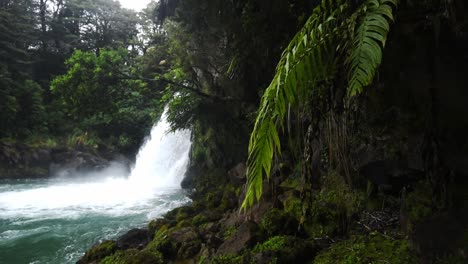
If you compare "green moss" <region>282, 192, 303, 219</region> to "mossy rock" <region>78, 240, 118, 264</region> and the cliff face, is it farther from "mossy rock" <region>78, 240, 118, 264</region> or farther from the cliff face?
"mossy rock" <region>78, 240, 118, 264</region>

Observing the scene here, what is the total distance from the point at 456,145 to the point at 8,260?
22.0 ft

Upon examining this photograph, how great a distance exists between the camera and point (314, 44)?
2.21m

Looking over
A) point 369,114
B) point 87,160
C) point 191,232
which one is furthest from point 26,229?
point 87,160

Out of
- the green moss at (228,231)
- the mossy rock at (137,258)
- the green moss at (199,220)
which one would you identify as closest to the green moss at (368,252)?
the green moss at (228,231)

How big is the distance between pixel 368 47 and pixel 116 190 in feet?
43.0

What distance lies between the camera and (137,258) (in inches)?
174

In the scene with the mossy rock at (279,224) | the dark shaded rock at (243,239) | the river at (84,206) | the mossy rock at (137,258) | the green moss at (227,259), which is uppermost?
the mossy rock at (279,224)

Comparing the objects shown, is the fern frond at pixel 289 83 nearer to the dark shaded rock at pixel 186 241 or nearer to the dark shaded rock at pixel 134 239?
the dark shaded rock at pixel 186 241

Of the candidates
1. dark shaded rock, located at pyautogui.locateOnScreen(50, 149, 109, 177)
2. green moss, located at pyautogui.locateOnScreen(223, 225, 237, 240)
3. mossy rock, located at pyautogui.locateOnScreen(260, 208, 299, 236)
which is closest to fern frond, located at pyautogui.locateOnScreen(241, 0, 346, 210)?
mossy rock, located at pyautogui.locateOnScreen(260, 208, 299, 236)

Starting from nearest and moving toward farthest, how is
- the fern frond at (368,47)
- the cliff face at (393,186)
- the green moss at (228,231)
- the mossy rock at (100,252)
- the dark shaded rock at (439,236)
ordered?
the fern frond at (368,47) < the dark shaded rock at (439,236) < the cliff face at (393,186) < the green moss at (228,231) < the mossy rock at (100,252)

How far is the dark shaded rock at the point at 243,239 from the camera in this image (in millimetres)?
3668

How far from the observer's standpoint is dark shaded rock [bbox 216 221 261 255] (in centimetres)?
367

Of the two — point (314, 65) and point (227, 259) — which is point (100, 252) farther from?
point (314, 65)

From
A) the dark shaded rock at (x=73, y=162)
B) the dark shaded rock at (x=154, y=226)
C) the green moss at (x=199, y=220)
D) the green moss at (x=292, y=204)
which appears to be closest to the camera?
the green moss at (x=292, y=204)
